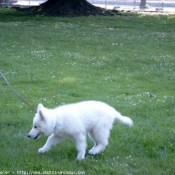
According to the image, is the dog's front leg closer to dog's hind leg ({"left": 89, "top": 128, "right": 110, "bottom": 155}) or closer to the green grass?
the green grass

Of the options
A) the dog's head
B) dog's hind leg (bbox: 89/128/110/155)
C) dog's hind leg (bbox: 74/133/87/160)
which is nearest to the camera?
the dog's head

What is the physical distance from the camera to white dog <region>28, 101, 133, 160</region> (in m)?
5.89

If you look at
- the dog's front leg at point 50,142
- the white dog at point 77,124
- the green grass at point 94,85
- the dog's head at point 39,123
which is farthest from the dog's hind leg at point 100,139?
the dog's head at point 39,123

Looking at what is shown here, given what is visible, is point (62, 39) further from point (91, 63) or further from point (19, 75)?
point (19, 75)

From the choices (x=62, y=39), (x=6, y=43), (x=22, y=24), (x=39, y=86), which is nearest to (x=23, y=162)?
(x=39, y=86)

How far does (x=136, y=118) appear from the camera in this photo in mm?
8062

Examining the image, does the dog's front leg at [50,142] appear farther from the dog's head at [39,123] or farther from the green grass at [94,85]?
the dog's head at [39,123]

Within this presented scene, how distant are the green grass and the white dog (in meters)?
0.21

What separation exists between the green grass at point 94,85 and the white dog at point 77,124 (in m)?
0.21

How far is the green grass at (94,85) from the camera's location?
595 centimetres

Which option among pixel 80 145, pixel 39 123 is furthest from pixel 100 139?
pixel 39 123

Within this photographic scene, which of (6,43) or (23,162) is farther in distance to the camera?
(6,43)

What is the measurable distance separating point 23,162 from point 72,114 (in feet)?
3.27

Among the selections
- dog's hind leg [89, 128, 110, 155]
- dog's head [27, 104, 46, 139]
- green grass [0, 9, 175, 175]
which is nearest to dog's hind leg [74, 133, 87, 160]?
green grass [0, 9, 175, 175]
